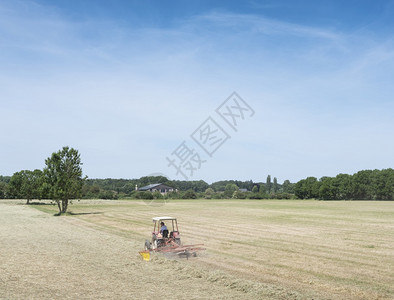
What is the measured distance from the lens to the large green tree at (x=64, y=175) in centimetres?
5559

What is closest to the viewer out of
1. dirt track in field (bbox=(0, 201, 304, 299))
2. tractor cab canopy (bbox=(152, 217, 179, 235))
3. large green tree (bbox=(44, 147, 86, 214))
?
dirt track in field (bbox=(0, 201, 304, 299))

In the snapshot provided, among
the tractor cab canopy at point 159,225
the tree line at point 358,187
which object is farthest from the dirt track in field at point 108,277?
the tree line at point 358,187

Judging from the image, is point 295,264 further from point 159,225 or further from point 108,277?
point 159,225

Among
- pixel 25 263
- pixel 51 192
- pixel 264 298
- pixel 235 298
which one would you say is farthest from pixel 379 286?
pixel 51 192

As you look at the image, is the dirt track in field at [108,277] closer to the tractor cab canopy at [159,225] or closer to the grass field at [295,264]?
the grass field at [295,264]

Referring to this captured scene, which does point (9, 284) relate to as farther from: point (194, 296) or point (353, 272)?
point (353, 272)

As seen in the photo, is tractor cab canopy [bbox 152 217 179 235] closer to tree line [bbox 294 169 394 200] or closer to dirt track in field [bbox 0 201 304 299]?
dirt track in field [bbox 0 201 304 299]

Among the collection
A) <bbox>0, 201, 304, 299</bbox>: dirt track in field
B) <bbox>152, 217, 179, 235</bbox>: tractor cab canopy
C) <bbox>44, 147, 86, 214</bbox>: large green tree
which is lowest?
<bbox>0, 201, 304, 299</bbox>: dirt track in field

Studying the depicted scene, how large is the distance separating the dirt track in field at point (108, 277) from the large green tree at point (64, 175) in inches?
1277

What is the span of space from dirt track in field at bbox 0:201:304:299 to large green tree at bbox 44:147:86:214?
32.4 meters

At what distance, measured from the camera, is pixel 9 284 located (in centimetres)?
1476

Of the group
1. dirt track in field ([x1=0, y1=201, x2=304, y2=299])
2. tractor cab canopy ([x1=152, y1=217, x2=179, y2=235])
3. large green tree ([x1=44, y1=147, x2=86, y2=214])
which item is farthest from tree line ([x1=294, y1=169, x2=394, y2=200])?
dirt track in field ([x1=0, y1=201, x2=304, y2=299])

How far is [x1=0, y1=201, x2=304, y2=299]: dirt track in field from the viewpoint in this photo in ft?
44.1

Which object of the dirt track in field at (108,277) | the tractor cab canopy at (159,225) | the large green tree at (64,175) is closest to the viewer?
the dirt track in field at (108,277)
